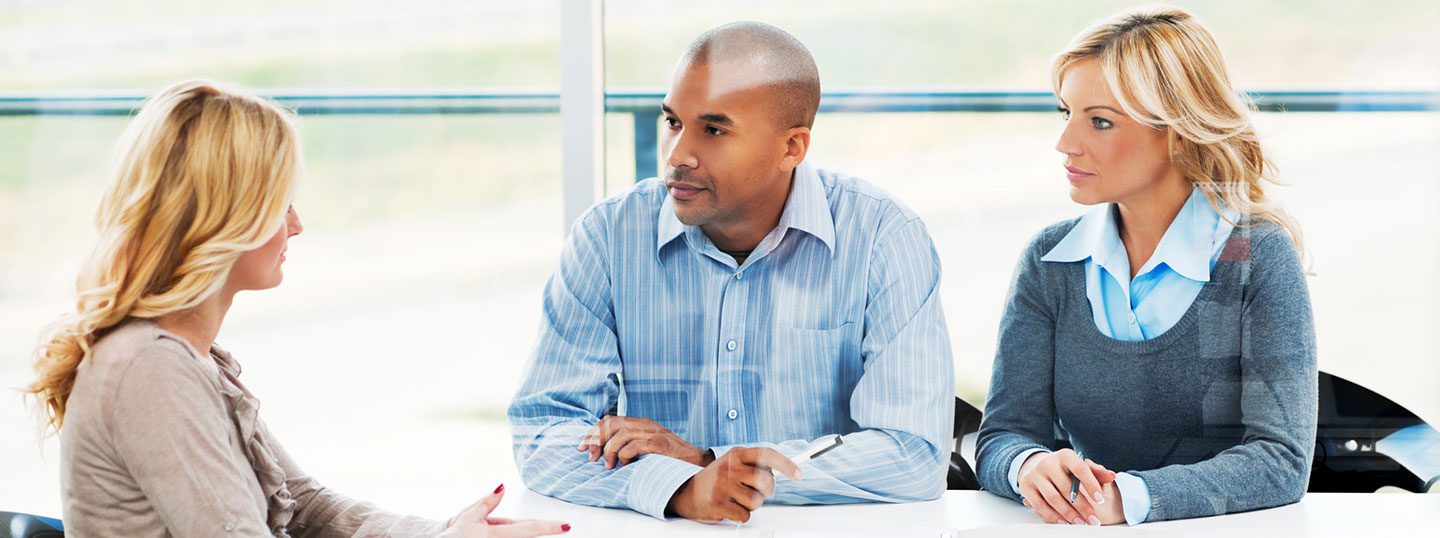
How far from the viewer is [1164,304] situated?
158 cm

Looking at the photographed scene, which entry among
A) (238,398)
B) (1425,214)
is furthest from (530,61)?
(1425,214)

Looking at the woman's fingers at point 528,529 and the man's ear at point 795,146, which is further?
the man's ear at point 795,146

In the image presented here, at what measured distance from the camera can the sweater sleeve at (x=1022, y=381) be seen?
5.31 ft

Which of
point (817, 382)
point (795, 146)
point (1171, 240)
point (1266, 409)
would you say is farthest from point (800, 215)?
point (1266, 409)

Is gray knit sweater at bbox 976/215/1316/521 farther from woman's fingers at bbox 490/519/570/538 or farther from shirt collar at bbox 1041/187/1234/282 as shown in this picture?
woman's fingers at bbox 490/519/570/538

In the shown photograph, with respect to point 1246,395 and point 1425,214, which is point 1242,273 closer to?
point 1246,395

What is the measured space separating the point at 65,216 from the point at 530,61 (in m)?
0.74

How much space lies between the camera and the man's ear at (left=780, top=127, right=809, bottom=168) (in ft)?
5.19

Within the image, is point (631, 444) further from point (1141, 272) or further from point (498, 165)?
point (1141, 272)

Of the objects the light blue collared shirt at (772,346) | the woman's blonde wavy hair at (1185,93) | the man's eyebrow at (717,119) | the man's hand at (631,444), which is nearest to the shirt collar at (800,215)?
the light blue collared shirt at (772,346)

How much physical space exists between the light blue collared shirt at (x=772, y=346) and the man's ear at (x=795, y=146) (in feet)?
0.09

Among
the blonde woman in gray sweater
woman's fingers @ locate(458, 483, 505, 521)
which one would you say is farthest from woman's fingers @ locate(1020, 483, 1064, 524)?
woman's fingers @ locate(458, 483, 505, 521)

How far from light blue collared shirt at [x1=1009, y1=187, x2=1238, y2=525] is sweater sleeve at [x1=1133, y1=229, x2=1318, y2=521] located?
0.15 ft

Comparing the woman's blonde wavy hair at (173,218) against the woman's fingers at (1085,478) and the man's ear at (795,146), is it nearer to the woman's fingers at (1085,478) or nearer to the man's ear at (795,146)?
Answer: the man's ear at (795,146)
